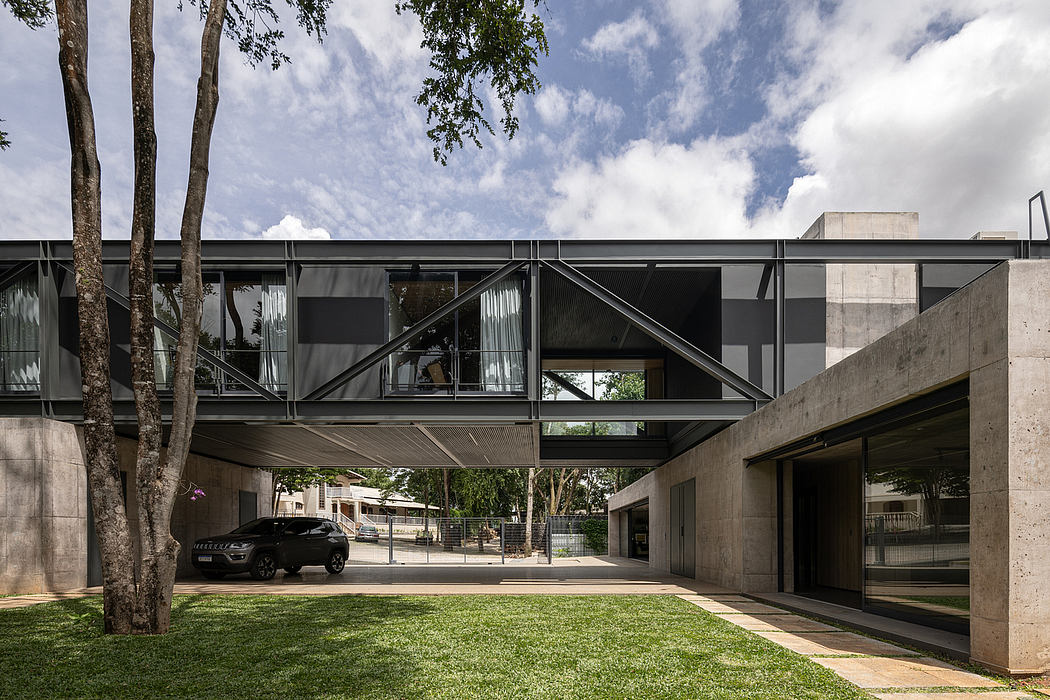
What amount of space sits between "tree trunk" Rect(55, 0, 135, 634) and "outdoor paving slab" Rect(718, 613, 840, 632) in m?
7.19

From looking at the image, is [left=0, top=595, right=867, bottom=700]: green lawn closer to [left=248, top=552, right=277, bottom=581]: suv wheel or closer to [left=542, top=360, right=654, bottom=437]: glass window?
[left=248, top=552, right=277, bottom=581]: suv wheel

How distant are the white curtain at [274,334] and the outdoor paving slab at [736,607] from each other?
862 cm

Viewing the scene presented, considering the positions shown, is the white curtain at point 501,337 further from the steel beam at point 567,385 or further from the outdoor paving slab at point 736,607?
the outdoor paving slab at point 736,607

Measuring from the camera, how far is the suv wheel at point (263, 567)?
1512 centimetres

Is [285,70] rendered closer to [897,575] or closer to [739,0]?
[739,0]

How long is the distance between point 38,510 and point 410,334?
726cm

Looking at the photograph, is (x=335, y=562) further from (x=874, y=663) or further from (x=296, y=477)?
(x=874, y=663)

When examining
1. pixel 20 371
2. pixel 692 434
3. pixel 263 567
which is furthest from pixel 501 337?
pixel 20 371

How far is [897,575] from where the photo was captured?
327 inches

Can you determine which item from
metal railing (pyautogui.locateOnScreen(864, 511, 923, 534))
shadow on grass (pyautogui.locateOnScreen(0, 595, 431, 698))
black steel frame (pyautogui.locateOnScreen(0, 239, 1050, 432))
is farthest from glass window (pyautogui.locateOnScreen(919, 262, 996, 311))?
shadow on grass (pyautogui.locateOnScreen(0, 595, 431, 698))

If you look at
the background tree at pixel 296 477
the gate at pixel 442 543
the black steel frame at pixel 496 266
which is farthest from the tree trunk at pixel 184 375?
the background tree at pixel 296 477

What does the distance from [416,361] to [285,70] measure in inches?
218

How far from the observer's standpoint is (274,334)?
44.5 ft

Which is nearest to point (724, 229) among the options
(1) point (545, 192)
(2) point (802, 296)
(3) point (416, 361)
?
(1) point (545, 192)
